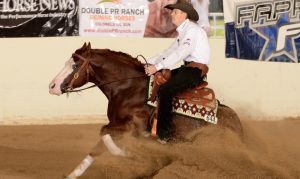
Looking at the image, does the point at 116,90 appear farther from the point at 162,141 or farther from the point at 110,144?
the point at 162,141

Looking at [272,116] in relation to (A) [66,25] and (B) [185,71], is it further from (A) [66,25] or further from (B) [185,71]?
(B) [185,71]

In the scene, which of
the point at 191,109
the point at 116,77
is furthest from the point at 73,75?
the point at 191,109

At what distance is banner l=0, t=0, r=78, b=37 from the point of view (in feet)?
33.5

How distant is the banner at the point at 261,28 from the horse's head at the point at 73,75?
485 centimetres

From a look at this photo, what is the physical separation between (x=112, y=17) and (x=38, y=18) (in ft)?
4.10

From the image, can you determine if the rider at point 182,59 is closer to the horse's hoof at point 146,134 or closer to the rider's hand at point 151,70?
the rider's hand at point 151,70

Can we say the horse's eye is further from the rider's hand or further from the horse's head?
the rider's hand

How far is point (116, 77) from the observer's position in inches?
258

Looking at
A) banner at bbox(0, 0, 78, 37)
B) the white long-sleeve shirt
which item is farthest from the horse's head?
banner at bbox(0, 0, 78, 37)

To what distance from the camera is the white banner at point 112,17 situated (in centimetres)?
1039

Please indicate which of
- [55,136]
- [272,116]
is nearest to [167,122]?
[55,136]

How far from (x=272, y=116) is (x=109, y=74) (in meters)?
5.52

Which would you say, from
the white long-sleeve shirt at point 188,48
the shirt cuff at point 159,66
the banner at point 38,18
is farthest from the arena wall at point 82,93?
the shirt cuff at point 159,66

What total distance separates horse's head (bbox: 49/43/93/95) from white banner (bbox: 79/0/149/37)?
155 inches
